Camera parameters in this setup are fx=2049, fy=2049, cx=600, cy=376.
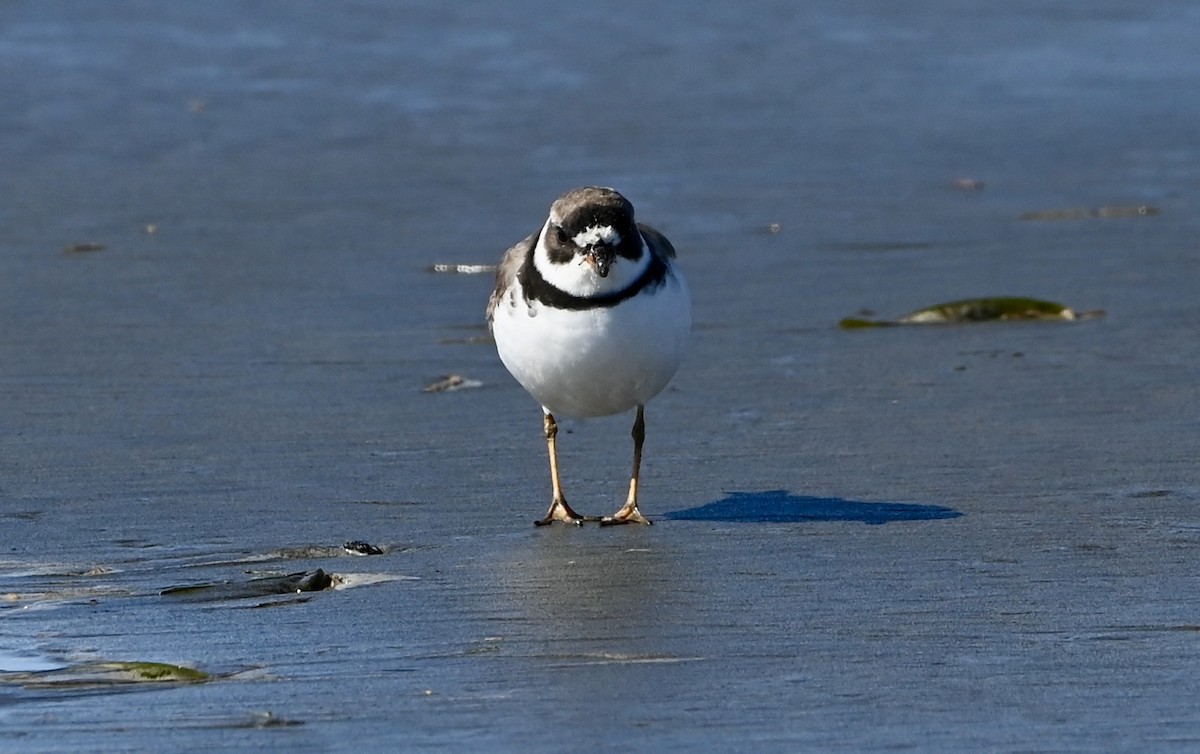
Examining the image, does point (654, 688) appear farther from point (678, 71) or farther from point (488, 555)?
point (678, 71)

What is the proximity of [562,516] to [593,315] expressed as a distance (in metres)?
0.58

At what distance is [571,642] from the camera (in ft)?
14.6

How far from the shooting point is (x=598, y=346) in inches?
221

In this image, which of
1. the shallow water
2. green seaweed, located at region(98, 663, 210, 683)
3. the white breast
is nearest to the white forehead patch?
the white breast

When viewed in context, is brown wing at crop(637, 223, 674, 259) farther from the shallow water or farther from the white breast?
the shallow water

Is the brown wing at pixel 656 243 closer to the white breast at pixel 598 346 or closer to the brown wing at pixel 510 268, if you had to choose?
the white breast at pixel 598 346

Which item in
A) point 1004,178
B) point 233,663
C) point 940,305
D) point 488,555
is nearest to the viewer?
point 233,663

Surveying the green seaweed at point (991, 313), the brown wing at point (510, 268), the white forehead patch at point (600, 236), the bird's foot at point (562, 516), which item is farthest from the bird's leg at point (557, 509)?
the green seaweed at point (991, 313)

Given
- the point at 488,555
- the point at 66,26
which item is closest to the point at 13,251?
the point at 488,555

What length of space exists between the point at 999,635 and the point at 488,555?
1.45m

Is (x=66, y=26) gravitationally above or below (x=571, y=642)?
above

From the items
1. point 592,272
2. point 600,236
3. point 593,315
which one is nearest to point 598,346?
point 593,315

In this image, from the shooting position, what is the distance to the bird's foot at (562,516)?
18.7 feet

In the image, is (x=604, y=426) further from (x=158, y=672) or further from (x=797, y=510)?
(x=158, y=672)
